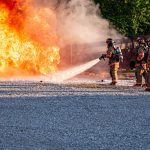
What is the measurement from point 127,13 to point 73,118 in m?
19.3

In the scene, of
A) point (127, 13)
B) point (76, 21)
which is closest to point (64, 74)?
point (76, 21)

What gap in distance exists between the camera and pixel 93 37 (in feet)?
83.1

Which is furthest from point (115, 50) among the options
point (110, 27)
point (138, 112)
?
point (110, 27)

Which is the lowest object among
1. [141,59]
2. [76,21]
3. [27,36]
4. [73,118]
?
[73,118]

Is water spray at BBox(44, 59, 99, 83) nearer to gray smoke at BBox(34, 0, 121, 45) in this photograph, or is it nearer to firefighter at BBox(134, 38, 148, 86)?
gray smoke at BBox(34, 0, 121, 45)

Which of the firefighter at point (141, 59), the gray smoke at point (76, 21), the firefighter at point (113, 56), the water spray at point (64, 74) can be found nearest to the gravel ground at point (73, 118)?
the firefighter at point (141, 59)

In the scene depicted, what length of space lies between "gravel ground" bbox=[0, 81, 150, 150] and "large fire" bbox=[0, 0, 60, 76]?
8.60 feet

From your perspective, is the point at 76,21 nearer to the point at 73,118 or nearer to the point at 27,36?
the point at 27,36

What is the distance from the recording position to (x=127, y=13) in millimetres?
29078

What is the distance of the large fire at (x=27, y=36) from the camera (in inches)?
742

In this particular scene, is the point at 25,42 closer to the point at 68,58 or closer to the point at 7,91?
the point at 7,91

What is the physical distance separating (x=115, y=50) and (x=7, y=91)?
15.6ft

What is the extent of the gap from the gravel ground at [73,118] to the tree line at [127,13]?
39.7ft

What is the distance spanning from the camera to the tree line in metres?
28.5
